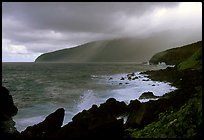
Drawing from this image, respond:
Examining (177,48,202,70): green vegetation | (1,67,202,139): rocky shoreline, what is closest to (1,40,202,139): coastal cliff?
(1,67,202,139): rocky shoreline

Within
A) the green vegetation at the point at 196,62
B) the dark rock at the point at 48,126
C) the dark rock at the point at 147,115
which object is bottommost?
the dark rock at the point at 48,126

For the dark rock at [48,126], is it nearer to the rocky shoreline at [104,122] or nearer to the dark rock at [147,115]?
the rocky shoreline at [104,122]

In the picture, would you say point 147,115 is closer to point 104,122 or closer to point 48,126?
point 48,126

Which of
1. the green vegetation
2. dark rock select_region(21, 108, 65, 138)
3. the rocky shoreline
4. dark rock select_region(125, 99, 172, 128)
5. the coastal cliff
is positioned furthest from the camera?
the green vegetation

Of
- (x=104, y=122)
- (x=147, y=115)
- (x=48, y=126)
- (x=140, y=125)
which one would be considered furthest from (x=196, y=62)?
(x=104, y=122)

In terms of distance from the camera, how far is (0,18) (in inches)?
194

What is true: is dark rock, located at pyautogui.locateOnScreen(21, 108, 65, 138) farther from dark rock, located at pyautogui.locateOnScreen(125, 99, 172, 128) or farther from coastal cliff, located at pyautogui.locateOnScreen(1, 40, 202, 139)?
dark rock, located at pyautogui.locateOnScreen(125, 99, 172, 128)

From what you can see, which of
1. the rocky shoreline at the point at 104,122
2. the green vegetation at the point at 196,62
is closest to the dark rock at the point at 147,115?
the rocky shoreline at the point at 104,122

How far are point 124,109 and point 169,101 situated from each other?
442cm

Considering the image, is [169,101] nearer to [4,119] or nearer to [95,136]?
[95,136]

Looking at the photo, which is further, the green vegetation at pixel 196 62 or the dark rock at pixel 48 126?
the green vegetation at pixel 196 62

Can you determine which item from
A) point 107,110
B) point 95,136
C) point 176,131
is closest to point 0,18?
point 95,136

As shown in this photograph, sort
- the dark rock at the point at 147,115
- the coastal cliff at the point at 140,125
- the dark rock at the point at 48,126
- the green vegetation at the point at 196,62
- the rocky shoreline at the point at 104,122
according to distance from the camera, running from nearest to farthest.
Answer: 1. the coastal cliff at the point at 140,125
2. the rocky shoreline at the point at 104,122
3. the dark rock at the point at 147,115
4. the dark rock at the point at 48,126
5. the green vegetation at the point at 196,62

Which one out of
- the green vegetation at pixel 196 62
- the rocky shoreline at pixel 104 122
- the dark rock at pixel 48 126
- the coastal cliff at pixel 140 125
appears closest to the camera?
the coastal cliff at pixel 140 125
